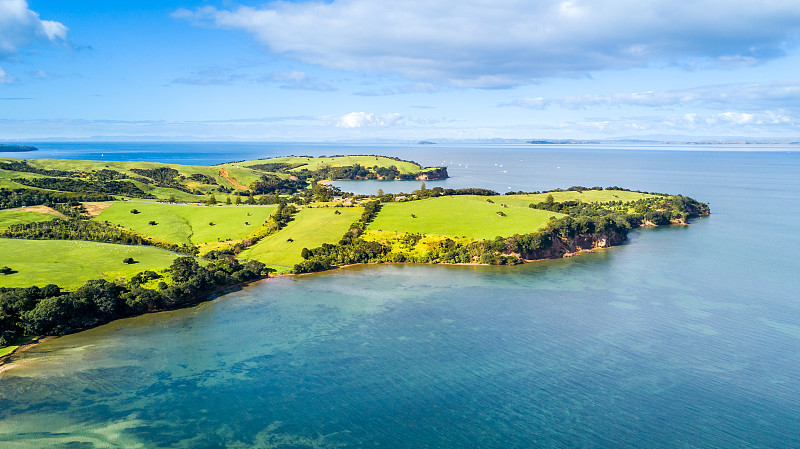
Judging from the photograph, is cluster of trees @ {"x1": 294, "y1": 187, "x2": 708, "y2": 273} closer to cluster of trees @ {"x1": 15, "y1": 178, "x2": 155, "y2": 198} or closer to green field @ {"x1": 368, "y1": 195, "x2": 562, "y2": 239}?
green field @ {"x1": 368, "y1": 195, "x2": 562, "y2": 239}

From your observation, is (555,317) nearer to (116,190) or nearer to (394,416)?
(394,416)

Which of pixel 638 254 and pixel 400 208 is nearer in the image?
pixel 638 254

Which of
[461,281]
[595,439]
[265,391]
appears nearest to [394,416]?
[265,391]

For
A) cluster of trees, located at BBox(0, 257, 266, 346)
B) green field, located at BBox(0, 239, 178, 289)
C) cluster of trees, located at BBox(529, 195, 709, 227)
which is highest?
cluster of trees, located at BBox(529, 195, 709, 227)

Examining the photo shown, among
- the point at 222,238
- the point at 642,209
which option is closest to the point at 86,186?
the point at 222,238

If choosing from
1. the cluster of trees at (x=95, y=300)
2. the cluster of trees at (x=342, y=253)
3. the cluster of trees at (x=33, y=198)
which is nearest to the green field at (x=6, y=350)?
the cluster of trees at (x=95, y=300)

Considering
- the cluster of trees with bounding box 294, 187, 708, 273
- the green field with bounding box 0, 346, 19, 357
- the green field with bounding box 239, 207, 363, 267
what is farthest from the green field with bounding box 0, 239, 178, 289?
the cluster of trees with bounding box 294, 187, 708, 273
